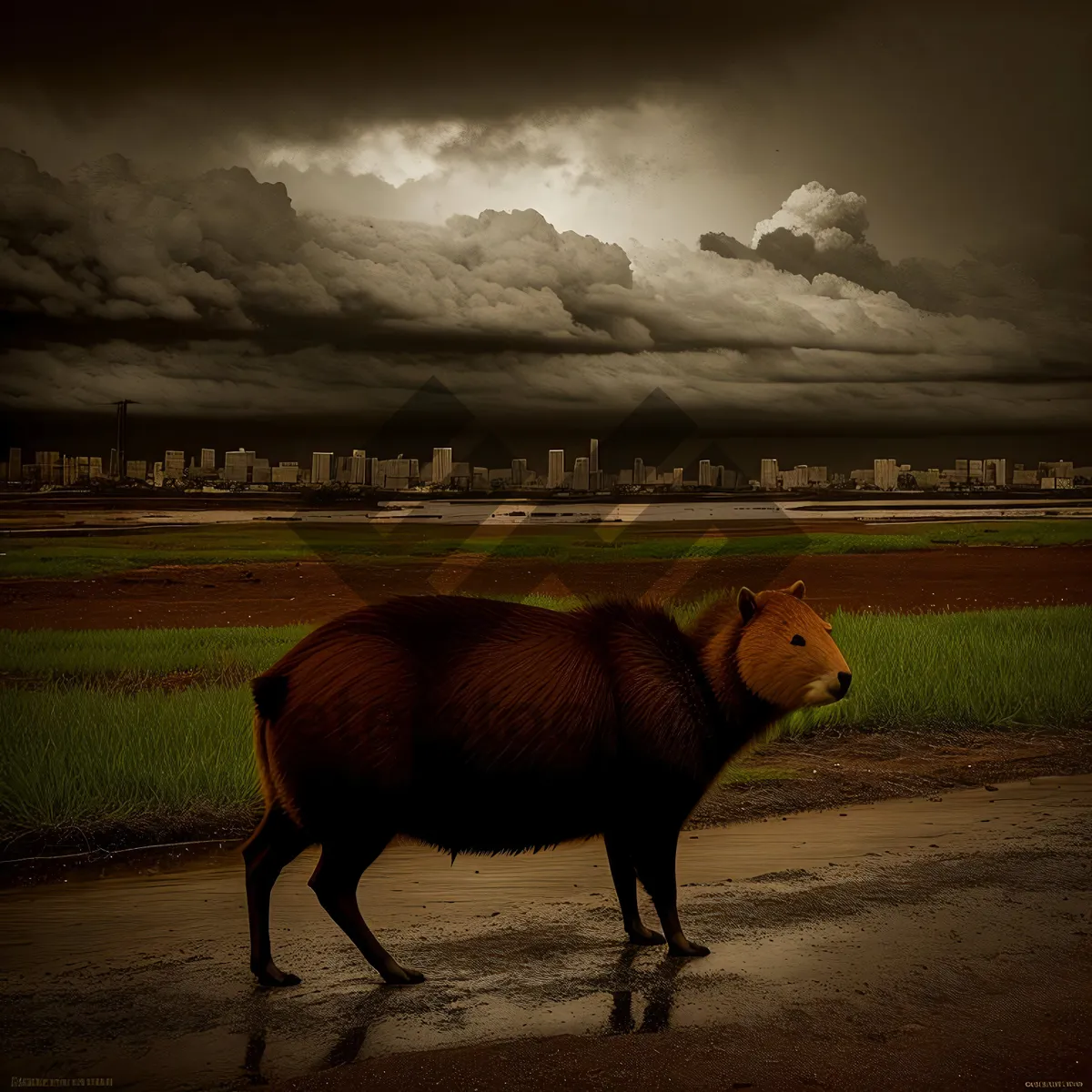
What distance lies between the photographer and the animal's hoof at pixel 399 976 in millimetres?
3068

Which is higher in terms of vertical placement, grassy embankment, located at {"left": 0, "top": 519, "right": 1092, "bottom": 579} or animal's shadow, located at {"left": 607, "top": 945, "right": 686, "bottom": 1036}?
grassy embankment, located at {"left": 0, "top": 519, "right": 1092, "bottom": 579}

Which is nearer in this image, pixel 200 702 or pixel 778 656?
pixel 778 656

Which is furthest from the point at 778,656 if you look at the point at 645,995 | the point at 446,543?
the point at 446,543

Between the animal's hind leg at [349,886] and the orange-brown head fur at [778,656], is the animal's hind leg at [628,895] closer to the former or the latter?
the orange-brown head fur at [778,656]

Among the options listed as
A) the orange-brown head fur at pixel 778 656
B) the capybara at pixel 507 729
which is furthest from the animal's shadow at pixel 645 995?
the orange-brown head fur at pixel 778 656

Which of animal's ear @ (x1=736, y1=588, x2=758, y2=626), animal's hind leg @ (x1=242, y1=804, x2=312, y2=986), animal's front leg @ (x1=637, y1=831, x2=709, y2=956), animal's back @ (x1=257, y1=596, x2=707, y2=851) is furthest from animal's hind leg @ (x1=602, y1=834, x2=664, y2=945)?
animal's hind leg @ (x1=242, y1=804, x2=312, y2=986)

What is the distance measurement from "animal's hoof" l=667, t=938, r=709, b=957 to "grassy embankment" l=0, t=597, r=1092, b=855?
2.23 m

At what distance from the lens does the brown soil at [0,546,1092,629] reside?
1106cm

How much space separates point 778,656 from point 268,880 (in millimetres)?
1592

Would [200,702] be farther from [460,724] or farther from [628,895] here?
[460,724]

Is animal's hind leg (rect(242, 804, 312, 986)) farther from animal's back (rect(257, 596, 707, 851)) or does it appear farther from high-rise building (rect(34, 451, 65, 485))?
high-rise building (rect(34, 451, 65, 485))

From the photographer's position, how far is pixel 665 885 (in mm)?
3346

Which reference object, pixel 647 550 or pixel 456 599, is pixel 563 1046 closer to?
pixel 456 599

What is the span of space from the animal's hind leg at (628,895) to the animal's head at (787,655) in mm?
658
